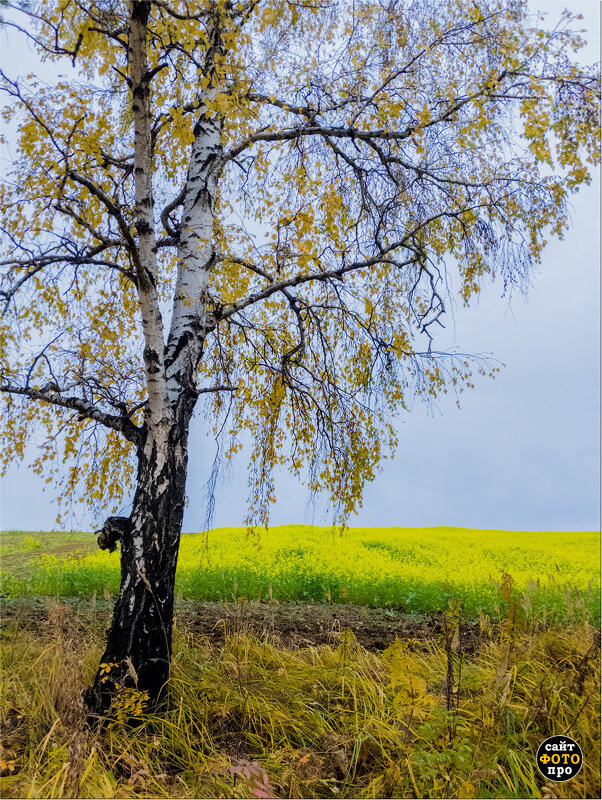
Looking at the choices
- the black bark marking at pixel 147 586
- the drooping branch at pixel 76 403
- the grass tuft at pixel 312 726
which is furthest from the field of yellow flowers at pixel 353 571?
the drooping branch at pixel 76 403

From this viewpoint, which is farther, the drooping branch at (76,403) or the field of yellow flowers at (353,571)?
the field of yellow flowers at (353,571)

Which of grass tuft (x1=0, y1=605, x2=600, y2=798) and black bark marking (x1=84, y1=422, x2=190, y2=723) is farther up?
black bark marking (x1=84, y1=422, x2=190, y2=723)

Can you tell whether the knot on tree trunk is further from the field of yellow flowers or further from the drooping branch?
the field of yellow flowers

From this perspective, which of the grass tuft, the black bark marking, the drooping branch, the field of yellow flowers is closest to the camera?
the grass tuft

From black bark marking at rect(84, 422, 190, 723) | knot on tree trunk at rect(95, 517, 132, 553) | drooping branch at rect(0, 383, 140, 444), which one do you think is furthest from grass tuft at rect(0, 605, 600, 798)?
drooping branch at rect(0, 383, 140, 444)

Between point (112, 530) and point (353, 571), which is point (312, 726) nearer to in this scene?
point (112, 530)

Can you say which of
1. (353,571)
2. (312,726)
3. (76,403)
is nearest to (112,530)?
(76,403)

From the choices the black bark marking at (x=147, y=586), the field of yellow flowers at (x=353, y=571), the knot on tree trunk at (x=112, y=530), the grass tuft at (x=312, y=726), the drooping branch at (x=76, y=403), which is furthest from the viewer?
→ the field of yellow flowers at (x=353, y=571)

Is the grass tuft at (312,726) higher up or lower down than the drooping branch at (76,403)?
lower down

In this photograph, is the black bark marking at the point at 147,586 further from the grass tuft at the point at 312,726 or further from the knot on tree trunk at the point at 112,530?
the grass tuft at the point at 312,726

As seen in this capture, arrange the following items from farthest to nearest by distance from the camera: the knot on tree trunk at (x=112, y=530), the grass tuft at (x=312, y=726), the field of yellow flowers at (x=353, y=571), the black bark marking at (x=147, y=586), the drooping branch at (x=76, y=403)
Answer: the field of yellow flowers at (x=353, y=571), the drooping branch at (x=76, y=403), the knot on tree trunk at (x=112, y=530), the black bark marking at (x=147, y=586), the grass tuft at (x=312, y=726)

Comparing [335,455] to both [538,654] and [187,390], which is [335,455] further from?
[538,654]

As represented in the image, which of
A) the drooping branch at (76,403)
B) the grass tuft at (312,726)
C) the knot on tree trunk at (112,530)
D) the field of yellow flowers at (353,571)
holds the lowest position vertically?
the grass tuft at (312,726)

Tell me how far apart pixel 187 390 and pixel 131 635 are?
1.82 meters
